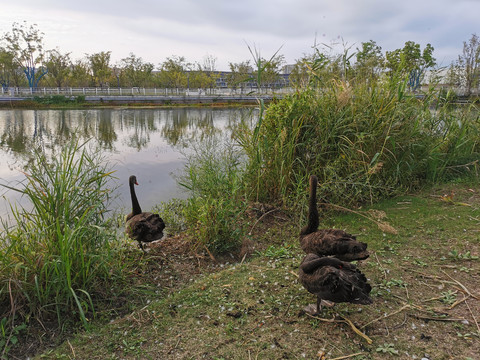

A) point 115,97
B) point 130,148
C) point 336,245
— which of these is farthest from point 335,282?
point 115,97

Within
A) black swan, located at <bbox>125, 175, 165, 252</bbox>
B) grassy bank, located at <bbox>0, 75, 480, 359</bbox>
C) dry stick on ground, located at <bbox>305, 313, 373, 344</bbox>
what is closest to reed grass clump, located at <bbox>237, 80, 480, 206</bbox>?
grassy bank, located at <bbox>0, 75, 480, 359</bbox>

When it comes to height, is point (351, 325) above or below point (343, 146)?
below

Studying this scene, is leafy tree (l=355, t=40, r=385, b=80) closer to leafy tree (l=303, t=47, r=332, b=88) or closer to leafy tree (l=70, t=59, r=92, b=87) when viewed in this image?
leafy tree (l=303, t=47, r=332, b=88)

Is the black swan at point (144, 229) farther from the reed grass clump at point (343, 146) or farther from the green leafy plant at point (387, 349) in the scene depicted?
the green leafy plant at point (387, 349)

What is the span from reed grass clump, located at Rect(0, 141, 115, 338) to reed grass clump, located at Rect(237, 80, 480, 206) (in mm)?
2896

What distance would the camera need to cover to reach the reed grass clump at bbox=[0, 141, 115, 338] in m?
2.92

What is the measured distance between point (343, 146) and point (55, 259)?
4587 millimetres

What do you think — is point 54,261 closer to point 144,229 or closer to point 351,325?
point 144,229

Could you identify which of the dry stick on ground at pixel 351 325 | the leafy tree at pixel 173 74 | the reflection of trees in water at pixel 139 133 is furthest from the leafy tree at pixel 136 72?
the dry stick on ground at pixel 351 325

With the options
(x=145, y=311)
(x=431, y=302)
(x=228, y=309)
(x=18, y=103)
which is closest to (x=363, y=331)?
(x=431, y=302)

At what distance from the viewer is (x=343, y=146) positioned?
5625mm

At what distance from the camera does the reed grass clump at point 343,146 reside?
5.42 m

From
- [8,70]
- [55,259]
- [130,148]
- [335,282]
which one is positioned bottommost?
[130,148]

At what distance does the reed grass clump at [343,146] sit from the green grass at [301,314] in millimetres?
1338
